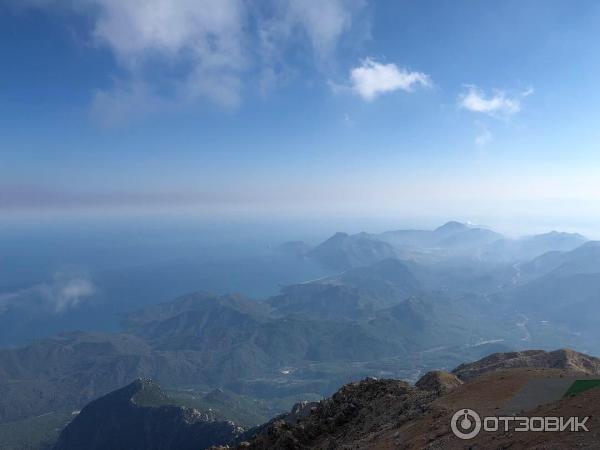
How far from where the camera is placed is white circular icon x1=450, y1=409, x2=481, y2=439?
78.8 ft

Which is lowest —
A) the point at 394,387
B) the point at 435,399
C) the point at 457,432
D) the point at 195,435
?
the point at 195,435

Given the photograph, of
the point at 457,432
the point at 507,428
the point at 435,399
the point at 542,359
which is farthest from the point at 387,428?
the point at 542,359

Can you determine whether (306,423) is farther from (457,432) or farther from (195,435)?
(195,435)

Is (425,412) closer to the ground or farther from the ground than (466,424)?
closer to the ground

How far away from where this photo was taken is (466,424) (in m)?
25.3

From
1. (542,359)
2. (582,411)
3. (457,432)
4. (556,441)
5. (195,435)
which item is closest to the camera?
(556,441)

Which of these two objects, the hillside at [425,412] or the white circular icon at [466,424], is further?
the white circular icon at [466,424]

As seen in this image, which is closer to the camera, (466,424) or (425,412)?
(466,424)

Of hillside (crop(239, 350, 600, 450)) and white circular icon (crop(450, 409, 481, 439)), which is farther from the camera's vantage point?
white circular icon (crop(450, 409, 481, 439))

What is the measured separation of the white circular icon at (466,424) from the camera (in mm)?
24025

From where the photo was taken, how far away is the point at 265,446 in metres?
37.6

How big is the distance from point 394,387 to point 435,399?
865cm

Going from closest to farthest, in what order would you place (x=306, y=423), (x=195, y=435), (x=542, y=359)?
(x=306, y=423) → (x=542, y=359) → (x=195, y=435)

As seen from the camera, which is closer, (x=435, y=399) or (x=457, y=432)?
(x=457, y=432)
